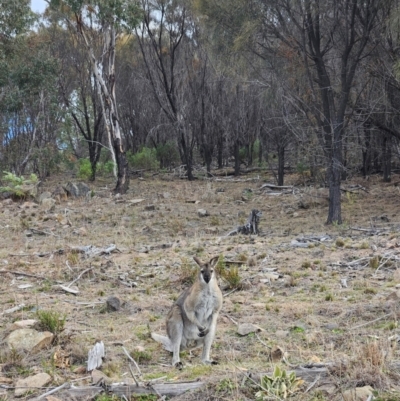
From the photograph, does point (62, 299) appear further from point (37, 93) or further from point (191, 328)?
point (37, 93)

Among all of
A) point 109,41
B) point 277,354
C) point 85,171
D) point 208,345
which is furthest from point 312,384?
point 85,171

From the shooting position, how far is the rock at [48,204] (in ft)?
54.6

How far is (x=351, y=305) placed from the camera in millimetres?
6672

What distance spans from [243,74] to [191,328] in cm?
1335

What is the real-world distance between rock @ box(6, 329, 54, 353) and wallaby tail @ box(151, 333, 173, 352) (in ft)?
3.59

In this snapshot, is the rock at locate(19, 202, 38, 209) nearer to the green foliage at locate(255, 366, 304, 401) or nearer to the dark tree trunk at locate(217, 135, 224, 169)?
the dark tree trunk at locate(217, 135, 224, 169)

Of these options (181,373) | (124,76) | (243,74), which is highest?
(124,76)

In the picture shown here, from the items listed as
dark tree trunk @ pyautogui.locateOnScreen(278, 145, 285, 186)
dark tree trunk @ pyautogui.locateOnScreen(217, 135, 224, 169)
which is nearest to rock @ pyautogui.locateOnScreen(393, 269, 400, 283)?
dark tree trunk @ pyautogui.locateOnScreen(278, 145, 285, 186)

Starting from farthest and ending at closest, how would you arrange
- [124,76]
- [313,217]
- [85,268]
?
[124,76] < [313,217] < [85,268]

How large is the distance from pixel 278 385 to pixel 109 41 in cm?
1856

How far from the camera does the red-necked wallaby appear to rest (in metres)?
5.45

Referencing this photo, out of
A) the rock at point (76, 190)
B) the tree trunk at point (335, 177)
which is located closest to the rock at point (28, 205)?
the rock at point (76, 190)

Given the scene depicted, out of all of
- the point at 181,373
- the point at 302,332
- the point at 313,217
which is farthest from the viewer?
the point at 313,217

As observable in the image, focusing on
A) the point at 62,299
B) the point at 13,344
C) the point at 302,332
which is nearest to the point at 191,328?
the point at 302,332
